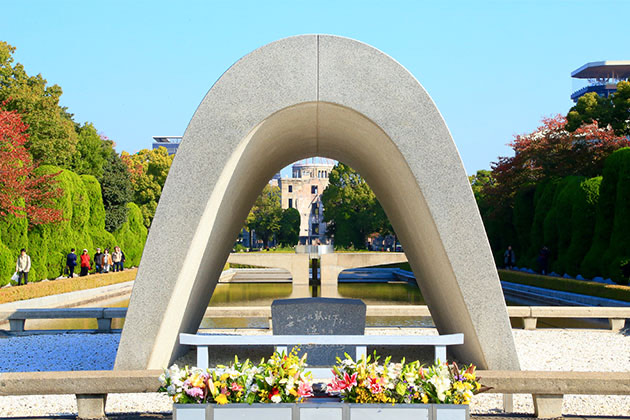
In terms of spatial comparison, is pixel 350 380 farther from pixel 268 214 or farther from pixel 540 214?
pixel 268 214

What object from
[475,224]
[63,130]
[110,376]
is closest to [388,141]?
[475,224]

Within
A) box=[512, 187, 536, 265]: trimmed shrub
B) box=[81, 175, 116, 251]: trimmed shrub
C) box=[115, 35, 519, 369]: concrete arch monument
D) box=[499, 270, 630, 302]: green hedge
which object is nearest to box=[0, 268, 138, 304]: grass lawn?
box=[81, 175, 116, 251]: trimmed shrub

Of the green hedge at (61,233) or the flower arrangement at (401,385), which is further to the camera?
the green hedge at (61,233)

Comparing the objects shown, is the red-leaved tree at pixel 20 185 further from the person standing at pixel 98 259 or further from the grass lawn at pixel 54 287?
the person standing at pixel 98 259

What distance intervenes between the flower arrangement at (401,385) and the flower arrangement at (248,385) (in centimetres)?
28

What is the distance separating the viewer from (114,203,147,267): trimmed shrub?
31500mm

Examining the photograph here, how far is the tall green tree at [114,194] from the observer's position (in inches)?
1232

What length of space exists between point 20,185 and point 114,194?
13726 millimetres

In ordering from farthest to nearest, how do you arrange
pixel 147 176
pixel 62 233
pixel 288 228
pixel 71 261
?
pixel 288 228 → pixel 147 176 → pixel 62 233 → pixel 71 261

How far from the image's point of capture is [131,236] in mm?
32188

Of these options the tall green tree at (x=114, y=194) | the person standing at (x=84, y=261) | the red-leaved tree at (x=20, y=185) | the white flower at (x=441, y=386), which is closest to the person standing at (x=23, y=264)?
the red-leaved tree at (x=20, y=185)

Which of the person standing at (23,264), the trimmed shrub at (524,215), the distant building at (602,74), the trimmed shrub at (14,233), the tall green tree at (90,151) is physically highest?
Answer: the distant building at (602,74)

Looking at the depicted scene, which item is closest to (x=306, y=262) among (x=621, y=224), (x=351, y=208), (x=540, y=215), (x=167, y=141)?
(x=540, y=215)

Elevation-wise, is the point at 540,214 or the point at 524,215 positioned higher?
the point at 524,215
